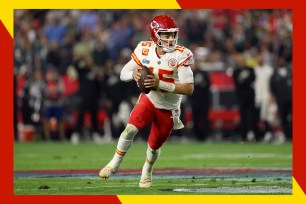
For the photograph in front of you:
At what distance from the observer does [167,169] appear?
1152cm

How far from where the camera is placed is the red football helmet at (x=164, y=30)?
890cm

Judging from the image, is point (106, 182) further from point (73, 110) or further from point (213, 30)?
point (213, 30)

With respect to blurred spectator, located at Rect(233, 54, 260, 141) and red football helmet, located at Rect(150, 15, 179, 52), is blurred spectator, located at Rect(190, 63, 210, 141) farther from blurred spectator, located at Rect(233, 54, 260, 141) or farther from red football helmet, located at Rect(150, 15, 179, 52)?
red football helmet, located at Rect(150, 15, 179, 52)

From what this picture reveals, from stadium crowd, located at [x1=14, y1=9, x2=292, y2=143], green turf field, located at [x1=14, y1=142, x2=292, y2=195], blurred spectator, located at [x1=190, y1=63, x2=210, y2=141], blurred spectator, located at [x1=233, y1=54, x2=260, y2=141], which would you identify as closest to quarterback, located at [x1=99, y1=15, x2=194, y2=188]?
green turf field, located at [x1=14, y1=142, x2=292, y2=195]

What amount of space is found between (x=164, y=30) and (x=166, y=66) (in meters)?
0.36

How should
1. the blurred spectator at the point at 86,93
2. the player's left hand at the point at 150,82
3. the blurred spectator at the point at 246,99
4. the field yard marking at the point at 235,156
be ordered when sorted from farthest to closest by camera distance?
the blurred spectator at the point at 86,93
the blurred spectator at the point at 246,99
the field yard marking at the point at 235,156
the player's left hand at the point at 150,82

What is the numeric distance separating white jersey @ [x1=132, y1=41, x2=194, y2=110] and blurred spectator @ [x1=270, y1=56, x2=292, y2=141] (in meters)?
9.22

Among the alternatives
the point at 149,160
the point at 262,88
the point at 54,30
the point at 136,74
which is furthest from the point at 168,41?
the point at 54,30

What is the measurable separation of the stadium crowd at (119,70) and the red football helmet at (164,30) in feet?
29.5

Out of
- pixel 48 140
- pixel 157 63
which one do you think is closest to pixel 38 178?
pixel 157 63

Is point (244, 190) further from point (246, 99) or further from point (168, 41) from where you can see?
point (246, 99)

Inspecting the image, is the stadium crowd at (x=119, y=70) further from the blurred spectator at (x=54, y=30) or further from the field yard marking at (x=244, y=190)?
the field yard marking at (x=244, y=190)

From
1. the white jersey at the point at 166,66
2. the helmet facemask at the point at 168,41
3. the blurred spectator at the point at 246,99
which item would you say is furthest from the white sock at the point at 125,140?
the blurred spectator at the point at 246,99

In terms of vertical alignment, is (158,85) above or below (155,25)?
below
